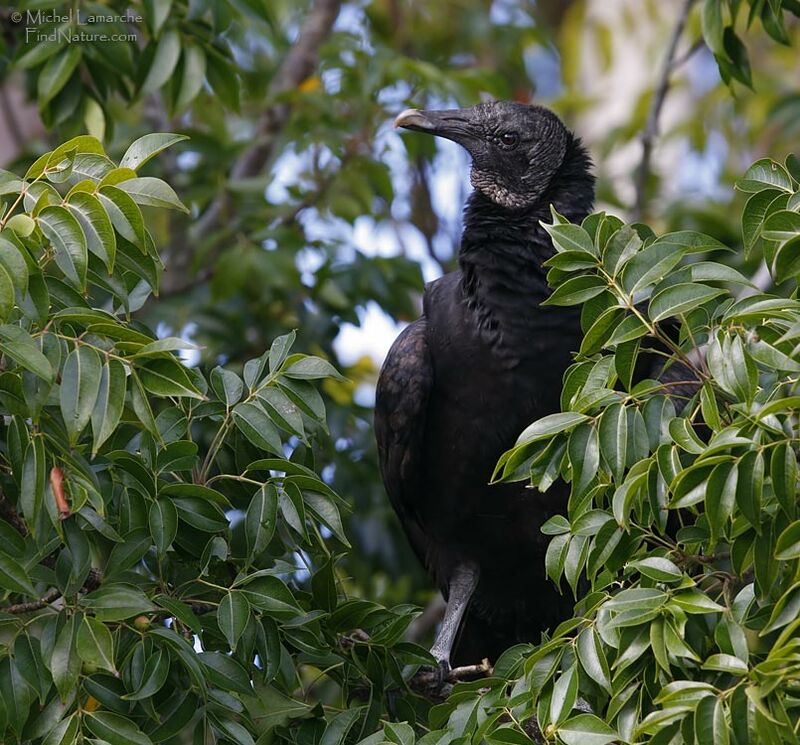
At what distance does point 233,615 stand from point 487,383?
1.55 metres

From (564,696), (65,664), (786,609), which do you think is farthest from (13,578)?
(786,609)

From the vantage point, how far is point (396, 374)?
4078 mm

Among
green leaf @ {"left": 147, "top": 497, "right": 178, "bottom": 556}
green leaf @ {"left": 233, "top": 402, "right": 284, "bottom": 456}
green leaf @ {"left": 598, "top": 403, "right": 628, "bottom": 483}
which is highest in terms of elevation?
green leaf @ {"left": 598, "top": 403, "right": 628, "bottom": 483}

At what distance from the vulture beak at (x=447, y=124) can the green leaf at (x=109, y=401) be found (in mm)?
2208

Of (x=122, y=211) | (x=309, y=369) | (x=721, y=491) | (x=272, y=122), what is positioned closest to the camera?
(x=721, y=491)

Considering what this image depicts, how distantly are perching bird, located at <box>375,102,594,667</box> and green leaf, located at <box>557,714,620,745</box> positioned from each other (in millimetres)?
1684

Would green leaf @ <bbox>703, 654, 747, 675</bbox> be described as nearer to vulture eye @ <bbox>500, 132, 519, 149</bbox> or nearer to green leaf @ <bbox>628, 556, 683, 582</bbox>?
green leaf @ <bbox>628, 556, 683, 582</bbox>

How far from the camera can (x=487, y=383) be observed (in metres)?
3.89

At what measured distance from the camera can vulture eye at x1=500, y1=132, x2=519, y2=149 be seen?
4.30 m

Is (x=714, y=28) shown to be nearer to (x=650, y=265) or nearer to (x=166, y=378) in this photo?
(x=650, y=265)

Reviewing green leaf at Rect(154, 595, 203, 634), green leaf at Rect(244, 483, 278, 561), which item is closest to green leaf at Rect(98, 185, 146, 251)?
green leaf at Rect(244, 483, 278, 561)

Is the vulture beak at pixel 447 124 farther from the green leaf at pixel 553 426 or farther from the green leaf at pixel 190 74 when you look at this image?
the green leaf at pixel 553 426

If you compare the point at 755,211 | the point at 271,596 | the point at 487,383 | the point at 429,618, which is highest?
the point at 755,211

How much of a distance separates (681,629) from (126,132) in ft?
13.7
